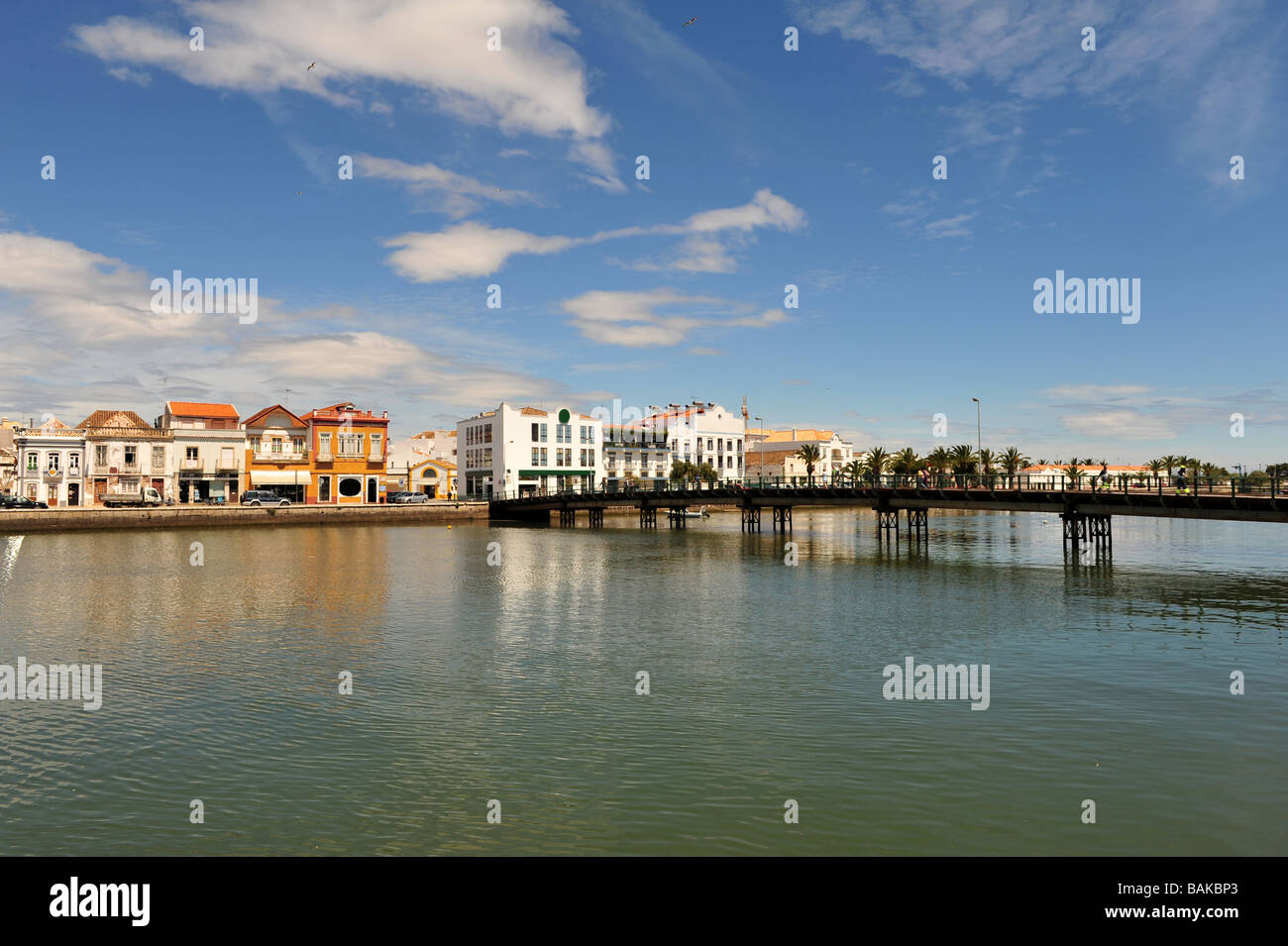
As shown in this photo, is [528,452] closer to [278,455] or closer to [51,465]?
[278,455]

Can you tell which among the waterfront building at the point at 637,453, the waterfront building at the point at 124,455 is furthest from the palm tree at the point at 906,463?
the waterfront building at the point at 124,455

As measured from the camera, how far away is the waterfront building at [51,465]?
8475 cm

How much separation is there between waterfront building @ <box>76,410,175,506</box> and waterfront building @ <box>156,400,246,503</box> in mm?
1180

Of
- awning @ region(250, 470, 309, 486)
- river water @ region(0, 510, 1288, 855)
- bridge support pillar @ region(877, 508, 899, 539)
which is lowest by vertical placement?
river water @ region(0, 510, 1288, 855)

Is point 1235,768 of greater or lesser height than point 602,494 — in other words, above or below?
below

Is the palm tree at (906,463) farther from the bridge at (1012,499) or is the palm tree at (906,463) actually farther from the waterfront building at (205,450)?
the waterfront building at (205,450)

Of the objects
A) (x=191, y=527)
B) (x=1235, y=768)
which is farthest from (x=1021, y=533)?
(x=191, y=527)

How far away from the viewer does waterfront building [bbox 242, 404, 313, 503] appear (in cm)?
9456

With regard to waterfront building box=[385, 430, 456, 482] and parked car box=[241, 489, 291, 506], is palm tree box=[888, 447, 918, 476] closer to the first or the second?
waterfront building box=[385, 430, 456, 482]

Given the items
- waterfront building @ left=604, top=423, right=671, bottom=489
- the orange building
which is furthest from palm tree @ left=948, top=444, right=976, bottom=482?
the orange building

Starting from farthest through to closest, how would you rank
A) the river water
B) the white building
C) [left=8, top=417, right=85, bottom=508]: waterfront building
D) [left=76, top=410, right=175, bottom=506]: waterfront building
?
the white building, [left=76, top=410, right=175, bottom=506]: waterfront building, [left=8, top=417, right=85, bottom=508]: waterfront building, the river water
